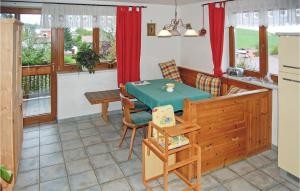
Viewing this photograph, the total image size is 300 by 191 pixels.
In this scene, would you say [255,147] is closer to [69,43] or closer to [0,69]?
[0,69]

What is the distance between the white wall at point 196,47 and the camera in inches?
201

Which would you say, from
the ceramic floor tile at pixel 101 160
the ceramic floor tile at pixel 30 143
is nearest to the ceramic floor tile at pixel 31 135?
the ceramic floor tile at pixel 30 143

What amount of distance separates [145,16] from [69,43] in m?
1.66

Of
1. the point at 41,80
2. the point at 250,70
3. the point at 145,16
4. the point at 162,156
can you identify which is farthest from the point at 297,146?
the point at 41,80

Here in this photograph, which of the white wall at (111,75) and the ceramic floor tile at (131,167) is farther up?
the white wall at (111,75)

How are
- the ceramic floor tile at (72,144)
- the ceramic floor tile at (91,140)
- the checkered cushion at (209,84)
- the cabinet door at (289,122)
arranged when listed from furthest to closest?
the checkered cushion at (209,84)
the ceramic floor tile at (91,140)
the ceramic floor tile at (72,144)
the cabinet door at (289,122)

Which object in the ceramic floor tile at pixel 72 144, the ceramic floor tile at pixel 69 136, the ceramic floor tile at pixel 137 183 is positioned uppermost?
the ceramic floor tile at pixel 69 136

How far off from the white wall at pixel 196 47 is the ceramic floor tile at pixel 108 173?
109 inches

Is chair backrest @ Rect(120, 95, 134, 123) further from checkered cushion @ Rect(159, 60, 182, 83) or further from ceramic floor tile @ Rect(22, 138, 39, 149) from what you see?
checkered cushion @ Rect(159, 60, 182, 83)

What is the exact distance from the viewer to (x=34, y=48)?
4828 millimetres

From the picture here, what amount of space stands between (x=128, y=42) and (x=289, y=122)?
3.37 meters

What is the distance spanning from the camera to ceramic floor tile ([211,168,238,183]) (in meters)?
3.11

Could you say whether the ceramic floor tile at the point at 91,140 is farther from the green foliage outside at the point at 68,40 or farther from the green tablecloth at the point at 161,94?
the green foliage outside at the point at 68,40

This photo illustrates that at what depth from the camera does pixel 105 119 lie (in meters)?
5.13
